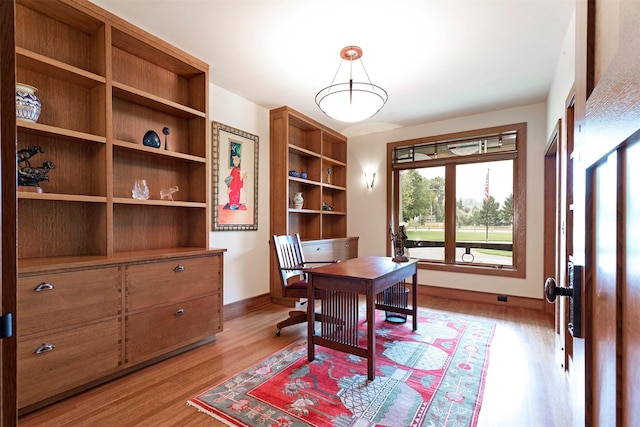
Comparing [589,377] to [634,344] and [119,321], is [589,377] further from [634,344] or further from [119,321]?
[119,321]

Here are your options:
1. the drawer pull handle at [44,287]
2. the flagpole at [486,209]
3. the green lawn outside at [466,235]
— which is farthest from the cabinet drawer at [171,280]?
the flagpole at [486,209]

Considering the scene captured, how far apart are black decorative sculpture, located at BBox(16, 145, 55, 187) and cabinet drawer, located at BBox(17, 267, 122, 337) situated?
0.67 metres

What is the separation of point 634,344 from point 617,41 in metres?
0.41

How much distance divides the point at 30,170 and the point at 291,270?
2.13 meters

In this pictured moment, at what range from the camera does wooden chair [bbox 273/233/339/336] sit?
118 inches

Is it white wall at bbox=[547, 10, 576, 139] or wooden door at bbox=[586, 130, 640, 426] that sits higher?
white wall at bbox=[547, 10, 576, 139]

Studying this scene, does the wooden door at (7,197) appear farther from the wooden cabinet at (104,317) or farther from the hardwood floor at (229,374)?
the wooden cabinet at (104,317)

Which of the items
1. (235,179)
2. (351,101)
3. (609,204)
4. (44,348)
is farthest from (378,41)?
(44,348)

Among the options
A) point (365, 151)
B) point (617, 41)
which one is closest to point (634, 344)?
point (617, 41)

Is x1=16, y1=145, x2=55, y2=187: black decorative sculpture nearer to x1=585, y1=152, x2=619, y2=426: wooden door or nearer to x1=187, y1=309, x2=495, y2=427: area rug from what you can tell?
x1=187, y1=309, x2=495, y2=427: area rug

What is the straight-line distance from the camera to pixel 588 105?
54 cm

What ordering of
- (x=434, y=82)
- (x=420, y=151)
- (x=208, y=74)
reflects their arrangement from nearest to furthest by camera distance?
(x=208, y=74) → (x=434, y=82) → (x=420, y=151)

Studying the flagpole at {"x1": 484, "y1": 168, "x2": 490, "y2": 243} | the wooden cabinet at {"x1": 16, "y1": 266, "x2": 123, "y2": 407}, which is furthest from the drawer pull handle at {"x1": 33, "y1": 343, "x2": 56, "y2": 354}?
the flagpole at {"x1": 484, "y1": 168, "x2": 490, "y2": 243}

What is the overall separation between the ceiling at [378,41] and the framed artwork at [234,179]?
0.58 m
